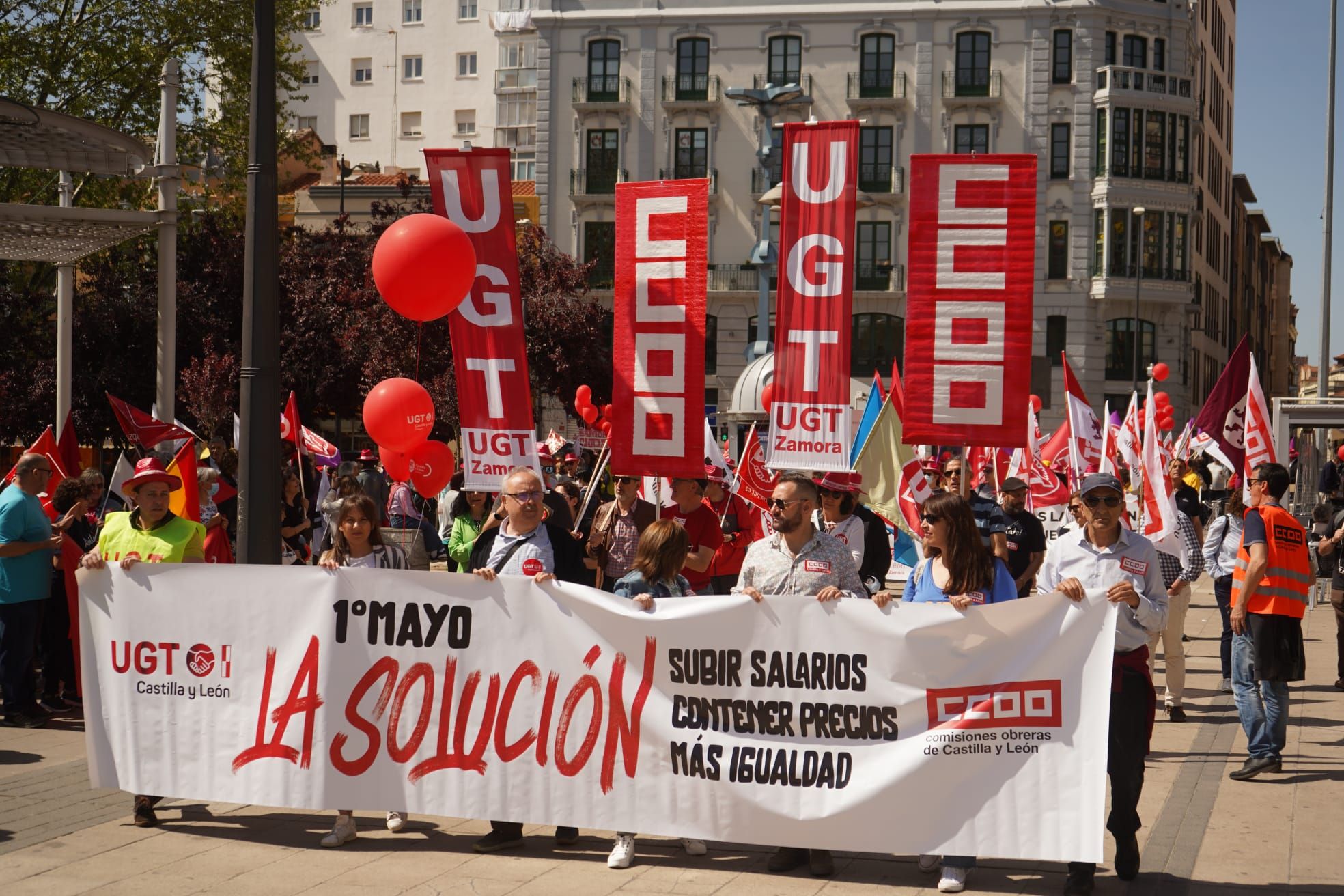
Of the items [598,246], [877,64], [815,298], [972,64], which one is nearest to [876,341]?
[877,64]

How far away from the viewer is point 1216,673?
13.5 meters

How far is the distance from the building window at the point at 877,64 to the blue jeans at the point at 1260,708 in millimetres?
44775

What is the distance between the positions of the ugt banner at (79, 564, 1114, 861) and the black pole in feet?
3.52

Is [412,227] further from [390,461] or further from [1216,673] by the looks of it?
[1216,673]

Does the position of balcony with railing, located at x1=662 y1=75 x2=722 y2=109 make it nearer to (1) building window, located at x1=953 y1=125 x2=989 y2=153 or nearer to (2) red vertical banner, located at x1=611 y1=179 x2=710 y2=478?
(1) building window, located at x1=953 y1=125 x2=989 y2=153

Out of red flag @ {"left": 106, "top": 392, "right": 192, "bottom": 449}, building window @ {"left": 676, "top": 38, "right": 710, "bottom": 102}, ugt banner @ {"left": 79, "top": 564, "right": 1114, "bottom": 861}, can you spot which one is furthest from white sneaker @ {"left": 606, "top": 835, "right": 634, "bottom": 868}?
building window @ {"left": 676, "top": 38, "right": 710, "bottom": 102}

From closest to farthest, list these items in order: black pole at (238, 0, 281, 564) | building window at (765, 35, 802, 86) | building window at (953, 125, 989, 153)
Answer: black pole at (238, 0, 281, 564) → building window at (953, 125, 989, 153) → building window at (765, 35, 802, 86)

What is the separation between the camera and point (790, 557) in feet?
22.0

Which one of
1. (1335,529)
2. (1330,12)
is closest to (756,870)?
(1335,529)

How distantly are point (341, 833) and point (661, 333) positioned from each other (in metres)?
3.77

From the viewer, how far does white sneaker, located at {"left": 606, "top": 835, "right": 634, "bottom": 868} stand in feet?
21.6

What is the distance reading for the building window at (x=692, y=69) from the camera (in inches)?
2062

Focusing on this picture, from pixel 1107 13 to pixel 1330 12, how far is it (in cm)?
2705

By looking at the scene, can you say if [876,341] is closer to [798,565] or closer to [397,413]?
[397,413]
